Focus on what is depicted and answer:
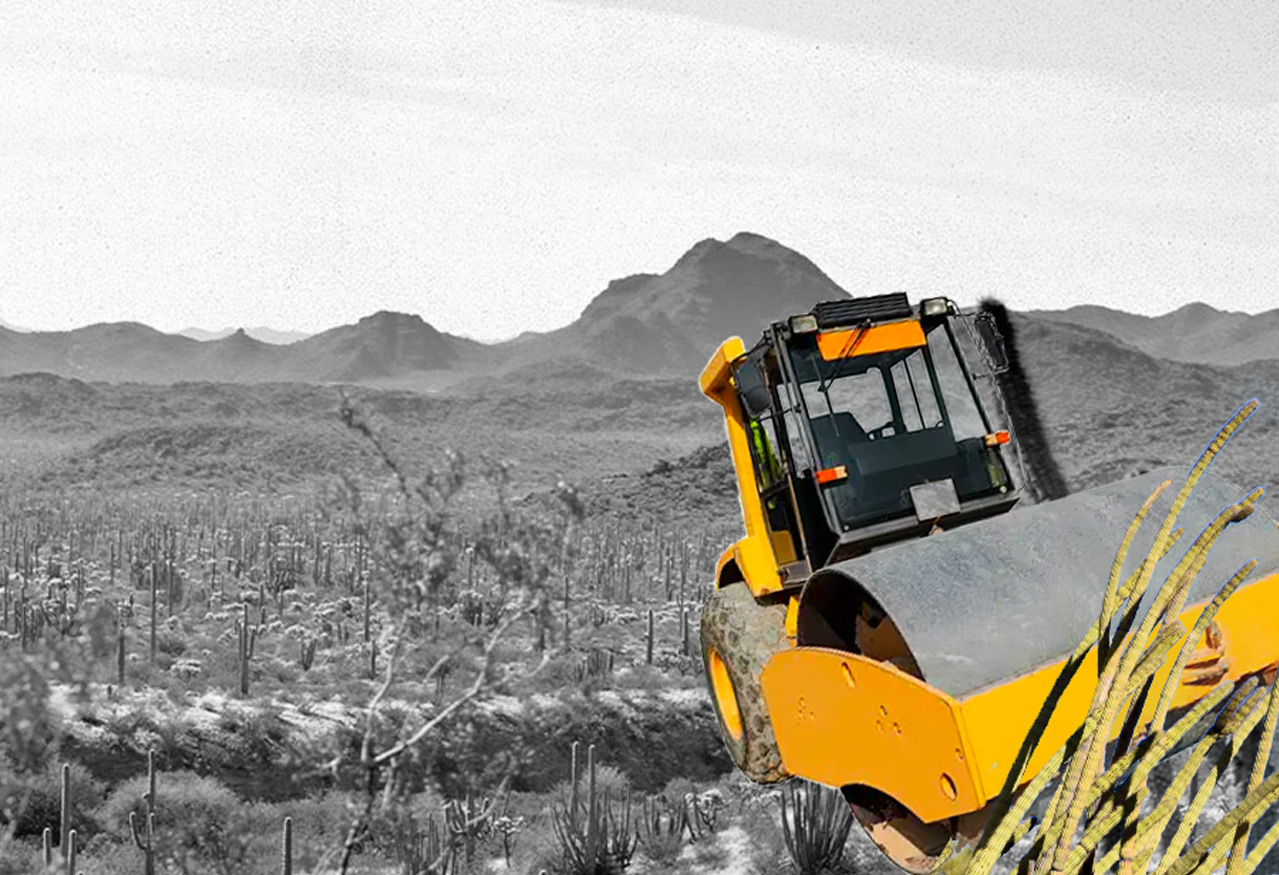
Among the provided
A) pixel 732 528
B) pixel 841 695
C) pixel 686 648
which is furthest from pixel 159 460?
pixel 841 695

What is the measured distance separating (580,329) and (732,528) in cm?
7061

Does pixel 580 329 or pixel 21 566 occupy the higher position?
pixel 580 329

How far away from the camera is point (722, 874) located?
647cm

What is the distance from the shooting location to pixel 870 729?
12.5 feet

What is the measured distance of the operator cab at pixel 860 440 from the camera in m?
5.31

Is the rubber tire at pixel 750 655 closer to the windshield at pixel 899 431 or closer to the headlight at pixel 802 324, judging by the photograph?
the windshield at pixel 899 431

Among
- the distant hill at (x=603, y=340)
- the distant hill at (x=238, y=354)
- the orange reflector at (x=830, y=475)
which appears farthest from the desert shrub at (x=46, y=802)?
the distant hill at (x=238, y=354)

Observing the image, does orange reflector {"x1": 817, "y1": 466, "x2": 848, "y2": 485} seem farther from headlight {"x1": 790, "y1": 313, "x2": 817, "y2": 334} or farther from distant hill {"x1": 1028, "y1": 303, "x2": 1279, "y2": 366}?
distant hill {"x1": 1028, "y1": 303, "x2": 1279, "y2": 366}

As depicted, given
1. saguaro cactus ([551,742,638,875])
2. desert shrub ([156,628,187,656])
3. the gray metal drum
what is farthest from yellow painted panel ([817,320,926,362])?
desert shrub ([156,628,187,656])

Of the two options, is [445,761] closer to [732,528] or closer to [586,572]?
[586,572]

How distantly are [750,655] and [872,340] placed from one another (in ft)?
5.52

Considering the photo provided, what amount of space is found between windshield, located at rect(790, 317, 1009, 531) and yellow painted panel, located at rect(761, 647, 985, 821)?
113cm

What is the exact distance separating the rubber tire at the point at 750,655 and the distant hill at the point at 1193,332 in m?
73.3

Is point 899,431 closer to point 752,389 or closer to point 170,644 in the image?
point 752,389
